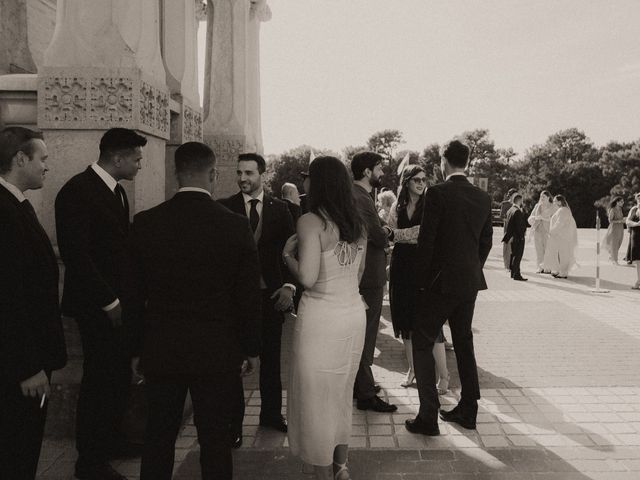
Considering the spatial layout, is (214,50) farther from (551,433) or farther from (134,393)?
(551,433)

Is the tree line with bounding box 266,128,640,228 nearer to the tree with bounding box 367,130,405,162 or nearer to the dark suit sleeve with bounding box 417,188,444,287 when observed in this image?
the tree with bounding box 367,130,405,162

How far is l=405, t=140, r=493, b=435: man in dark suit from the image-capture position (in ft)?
15.5

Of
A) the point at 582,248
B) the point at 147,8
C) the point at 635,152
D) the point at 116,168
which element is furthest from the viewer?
the point at 635,152

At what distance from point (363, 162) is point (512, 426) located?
2595mm

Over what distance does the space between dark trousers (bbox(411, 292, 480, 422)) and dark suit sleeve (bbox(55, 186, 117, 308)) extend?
246cm

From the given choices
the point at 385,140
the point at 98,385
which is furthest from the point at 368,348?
the point at 385,140

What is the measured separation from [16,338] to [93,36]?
2.84 meters

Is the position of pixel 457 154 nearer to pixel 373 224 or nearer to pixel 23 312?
pixel 373 224

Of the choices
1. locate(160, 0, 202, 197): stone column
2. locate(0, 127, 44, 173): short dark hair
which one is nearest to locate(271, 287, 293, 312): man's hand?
locate(0, 127, 44, 173): short dark hair

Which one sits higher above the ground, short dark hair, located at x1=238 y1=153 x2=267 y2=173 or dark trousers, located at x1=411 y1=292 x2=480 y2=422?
short dark hair, located at x1=238 y1=153 x2=267 y2=173

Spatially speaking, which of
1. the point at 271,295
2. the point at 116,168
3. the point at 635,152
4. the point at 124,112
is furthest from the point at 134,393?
the point at 635,152

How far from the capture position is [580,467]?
4094 millimetres

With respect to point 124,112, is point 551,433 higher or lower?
lower

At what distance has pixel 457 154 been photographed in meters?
4.88
